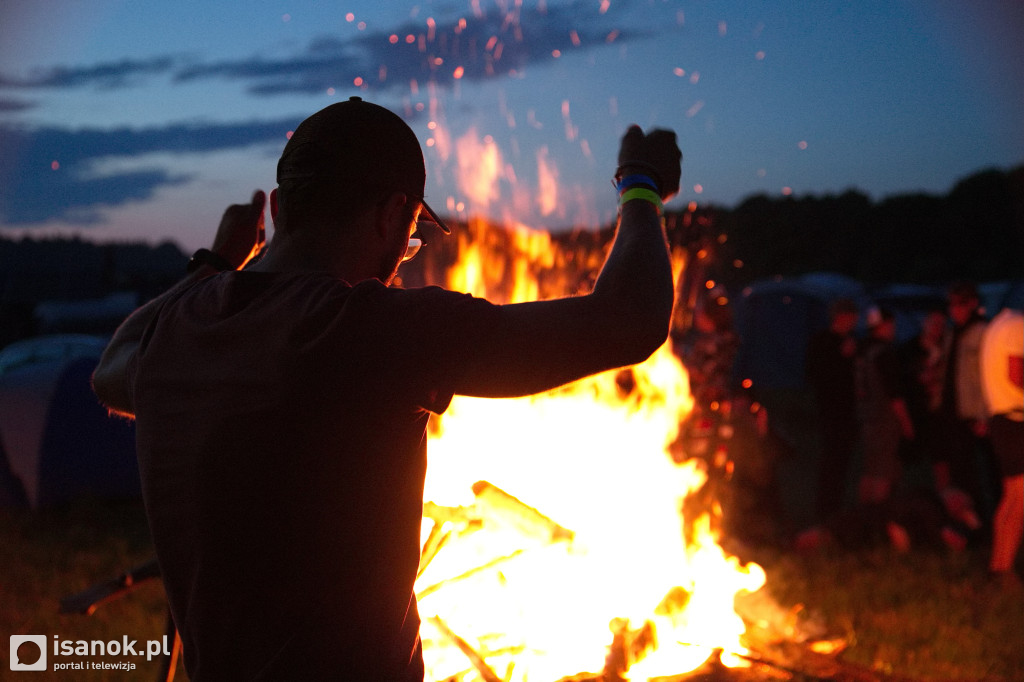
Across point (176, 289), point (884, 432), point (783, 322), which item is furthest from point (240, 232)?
point (783, 322)

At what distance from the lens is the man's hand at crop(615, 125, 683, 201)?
5.22 ft

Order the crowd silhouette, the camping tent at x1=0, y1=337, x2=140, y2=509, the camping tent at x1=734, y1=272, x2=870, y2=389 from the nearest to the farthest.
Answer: the crowd silhouette
the camping tent at x1=0, y1=337, x2=140, y2=509
the camping tent at x1=734, y1=272, x2=870, y2=389

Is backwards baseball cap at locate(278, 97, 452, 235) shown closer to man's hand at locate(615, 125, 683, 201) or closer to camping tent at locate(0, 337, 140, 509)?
man's hand at locate(615, 125, 683, 201)

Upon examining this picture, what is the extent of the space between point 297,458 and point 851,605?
216 inches

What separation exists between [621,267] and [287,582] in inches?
28.7

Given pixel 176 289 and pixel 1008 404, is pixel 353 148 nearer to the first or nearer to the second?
pixel 176 289

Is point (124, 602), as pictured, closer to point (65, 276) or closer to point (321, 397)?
point (321, 397)

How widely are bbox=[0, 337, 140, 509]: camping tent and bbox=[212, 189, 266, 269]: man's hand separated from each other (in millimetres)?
7578

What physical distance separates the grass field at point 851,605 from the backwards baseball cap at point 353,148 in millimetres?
3750

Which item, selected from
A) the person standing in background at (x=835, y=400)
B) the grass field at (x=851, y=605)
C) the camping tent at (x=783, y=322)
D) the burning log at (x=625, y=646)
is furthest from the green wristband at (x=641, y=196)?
the camping tent at (x=783, y=322)

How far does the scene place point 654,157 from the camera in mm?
1608

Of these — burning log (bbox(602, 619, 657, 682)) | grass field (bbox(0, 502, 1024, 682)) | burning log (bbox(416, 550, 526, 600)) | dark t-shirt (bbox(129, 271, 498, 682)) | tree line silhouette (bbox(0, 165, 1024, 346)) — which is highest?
tree line silhouette (bbox(0, 165, 1024, 346))

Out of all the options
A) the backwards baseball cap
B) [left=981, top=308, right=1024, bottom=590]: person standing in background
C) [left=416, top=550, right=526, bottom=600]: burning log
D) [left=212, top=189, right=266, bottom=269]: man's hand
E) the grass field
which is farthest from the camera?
[left=981, top=308, right=1024, bottom=590]: person standing in background

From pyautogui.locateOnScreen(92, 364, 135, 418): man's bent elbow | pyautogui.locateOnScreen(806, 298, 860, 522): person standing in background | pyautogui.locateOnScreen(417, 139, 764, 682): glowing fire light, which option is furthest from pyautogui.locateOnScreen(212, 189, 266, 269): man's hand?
pyautogui.locateOnScreen(806, 298, 860, 522): person standing in background
